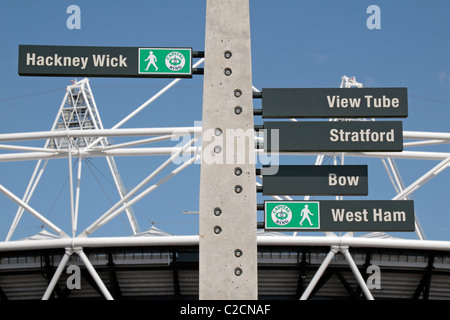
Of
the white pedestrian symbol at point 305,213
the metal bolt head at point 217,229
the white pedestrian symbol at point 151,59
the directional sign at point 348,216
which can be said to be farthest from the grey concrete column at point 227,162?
the white pedestrian symbol at point 305,213

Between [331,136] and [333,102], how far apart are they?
0.49 metres

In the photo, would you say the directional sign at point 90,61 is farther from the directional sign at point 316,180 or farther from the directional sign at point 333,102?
the directional sign at point 316,180

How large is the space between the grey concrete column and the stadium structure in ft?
54.3

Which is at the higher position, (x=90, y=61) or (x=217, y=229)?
(x=90, y=61)

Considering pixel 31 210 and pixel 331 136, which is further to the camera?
pixel 31 210

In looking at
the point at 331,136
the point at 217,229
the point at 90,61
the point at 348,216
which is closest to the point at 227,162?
the point at 217,229

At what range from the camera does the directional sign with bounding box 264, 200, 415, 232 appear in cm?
1038

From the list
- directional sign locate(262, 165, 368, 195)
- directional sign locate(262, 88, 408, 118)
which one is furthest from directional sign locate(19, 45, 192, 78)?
directional sign locate(262, 165, 368, 195)

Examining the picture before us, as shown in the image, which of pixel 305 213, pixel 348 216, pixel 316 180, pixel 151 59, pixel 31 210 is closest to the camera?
pixel 151 59

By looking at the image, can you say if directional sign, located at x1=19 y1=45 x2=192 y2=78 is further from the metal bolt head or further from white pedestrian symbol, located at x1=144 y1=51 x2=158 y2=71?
the metal bolt head

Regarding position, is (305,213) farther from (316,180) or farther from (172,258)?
(172,258)

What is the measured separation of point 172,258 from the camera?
1091 inches

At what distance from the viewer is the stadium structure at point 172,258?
25.6 meters
